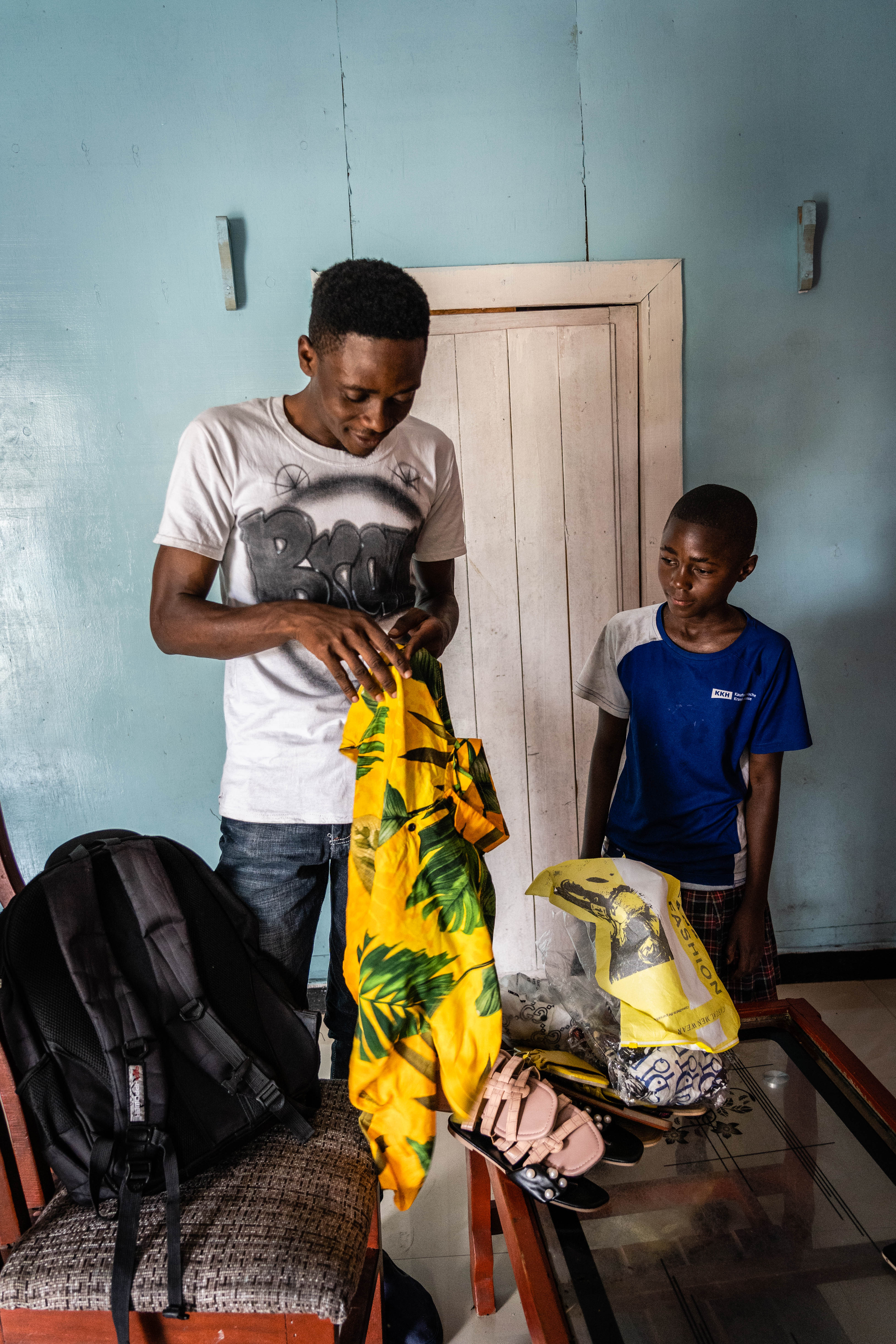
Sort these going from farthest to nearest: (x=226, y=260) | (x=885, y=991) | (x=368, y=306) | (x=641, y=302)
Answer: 1. (x=885, y=991)
2. (x=641, y=302)
3. (x=226, y=260)
4. (x=368, y=306)

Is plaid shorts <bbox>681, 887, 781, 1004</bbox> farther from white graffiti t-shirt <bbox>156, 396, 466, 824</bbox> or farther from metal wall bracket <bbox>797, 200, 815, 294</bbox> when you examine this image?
metal wall bracket <bbox>797, 200, 815, 294</bbox>

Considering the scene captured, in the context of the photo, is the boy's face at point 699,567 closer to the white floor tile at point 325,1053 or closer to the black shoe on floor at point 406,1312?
the black shoe on floor at point 406,1312

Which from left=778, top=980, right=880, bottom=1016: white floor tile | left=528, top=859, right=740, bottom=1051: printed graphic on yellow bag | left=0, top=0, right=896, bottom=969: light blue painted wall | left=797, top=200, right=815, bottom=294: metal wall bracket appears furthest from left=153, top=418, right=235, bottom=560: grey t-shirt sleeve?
left=778, top=980, right=880, bottom=1016: white floor tile

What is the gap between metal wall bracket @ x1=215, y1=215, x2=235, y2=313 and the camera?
7.04ft

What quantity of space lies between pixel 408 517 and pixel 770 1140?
1063 mm

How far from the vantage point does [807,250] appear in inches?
88.3

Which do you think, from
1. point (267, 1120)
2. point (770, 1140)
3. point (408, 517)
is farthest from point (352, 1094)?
point (408, 517)

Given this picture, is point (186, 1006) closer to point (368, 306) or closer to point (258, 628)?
point (258, 628)

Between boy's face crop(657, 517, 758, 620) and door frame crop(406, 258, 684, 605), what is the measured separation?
0.80m

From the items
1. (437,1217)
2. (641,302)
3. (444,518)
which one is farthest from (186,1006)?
(641,302)

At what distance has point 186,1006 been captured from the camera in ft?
3.75

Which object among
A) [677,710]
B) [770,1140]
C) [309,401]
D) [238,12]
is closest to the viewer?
[770,1140]

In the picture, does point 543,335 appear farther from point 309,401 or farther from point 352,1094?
point 352,1094

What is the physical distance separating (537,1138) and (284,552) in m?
0.89
